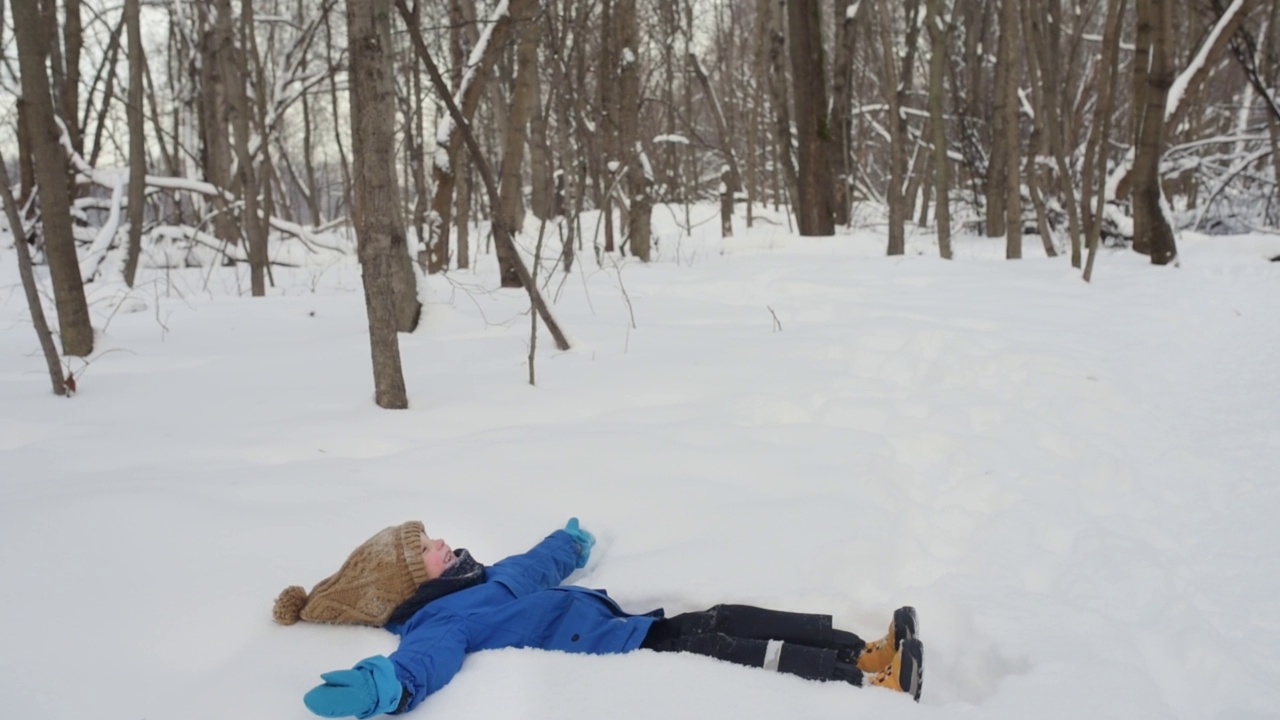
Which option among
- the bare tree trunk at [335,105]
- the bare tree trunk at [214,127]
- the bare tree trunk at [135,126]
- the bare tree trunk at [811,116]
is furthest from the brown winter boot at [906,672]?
the bare tree trunk at [811,116]

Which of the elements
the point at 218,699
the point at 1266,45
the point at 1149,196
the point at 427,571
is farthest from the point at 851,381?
the point at 1266,45

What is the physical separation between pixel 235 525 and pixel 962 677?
197 centimetres

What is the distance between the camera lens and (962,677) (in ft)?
6.20

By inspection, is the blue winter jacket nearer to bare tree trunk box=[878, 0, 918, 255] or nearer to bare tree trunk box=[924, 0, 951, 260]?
bare tree trunk box=[924, 0, 951, 260]

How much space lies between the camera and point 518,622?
2023mm

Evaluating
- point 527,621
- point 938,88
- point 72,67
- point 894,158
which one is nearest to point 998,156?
point 894,158

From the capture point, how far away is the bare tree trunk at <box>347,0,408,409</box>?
3154 mm

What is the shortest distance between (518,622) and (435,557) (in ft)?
0.93

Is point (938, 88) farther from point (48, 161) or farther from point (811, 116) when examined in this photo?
point (48, 161)

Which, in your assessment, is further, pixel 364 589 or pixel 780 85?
pixel 780 85

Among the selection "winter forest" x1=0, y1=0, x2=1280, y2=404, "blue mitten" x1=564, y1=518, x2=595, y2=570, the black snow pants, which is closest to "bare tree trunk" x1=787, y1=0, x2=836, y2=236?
"winter forest" x1=0, y1=0, x2=1280, y2=404

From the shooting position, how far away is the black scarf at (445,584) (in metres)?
2.09

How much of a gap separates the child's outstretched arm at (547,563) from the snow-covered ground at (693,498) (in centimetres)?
9

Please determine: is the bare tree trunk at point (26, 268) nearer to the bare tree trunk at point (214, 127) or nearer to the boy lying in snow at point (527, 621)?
the boy lying in snow at point (527, 621)
